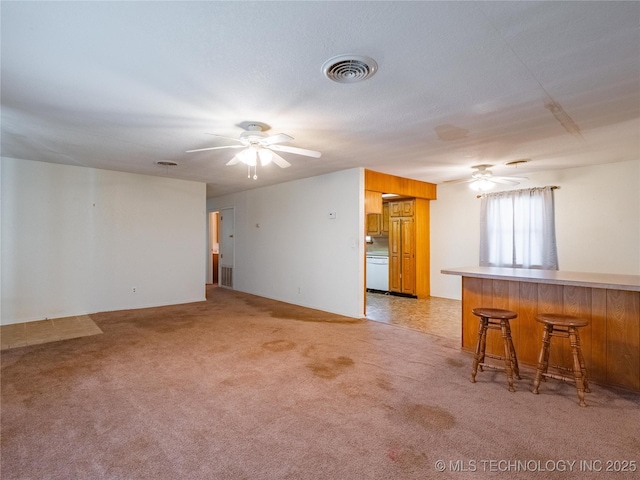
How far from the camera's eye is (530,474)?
68.6 inches

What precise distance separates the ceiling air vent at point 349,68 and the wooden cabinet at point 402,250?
16.3 feet

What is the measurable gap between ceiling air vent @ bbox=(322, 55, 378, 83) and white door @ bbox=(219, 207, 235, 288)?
6.11 m

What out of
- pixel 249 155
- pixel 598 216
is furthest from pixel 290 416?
pixel 598 216

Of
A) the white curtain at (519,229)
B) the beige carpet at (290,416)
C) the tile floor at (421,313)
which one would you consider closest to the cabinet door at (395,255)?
the tile floor at (421,313)

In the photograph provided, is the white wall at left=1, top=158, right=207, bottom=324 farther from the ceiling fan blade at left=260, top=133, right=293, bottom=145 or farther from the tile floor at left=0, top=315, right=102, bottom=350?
the ceiling fan blade at left=260, top=133, right=293, bottom=145

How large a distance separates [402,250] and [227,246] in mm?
4178

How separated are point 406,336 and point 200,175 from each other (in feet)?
13.8

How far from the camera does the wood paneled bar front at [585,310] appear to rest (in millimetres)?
2701

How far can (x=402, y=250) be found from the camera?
6988mm

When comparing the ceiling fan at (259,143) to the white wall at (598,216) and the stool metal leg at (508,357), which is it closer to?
the stool metal leg at (508,357)

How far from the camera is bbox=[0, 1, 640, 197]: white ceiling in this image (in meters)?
1.62

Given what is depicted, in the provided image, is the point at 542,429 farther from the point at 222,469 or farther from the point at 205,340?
the point at 205,340

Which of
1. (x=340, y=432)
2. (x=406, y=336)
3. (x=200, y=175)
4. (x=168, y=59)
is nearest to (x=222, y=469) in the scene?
(x=340, y=432)

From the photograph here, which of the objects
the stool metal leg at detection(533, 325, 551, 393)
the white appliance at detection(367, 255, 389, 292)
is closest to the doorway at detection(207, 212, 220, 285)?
the white appliance at detection(367, 255, 389, 292)
